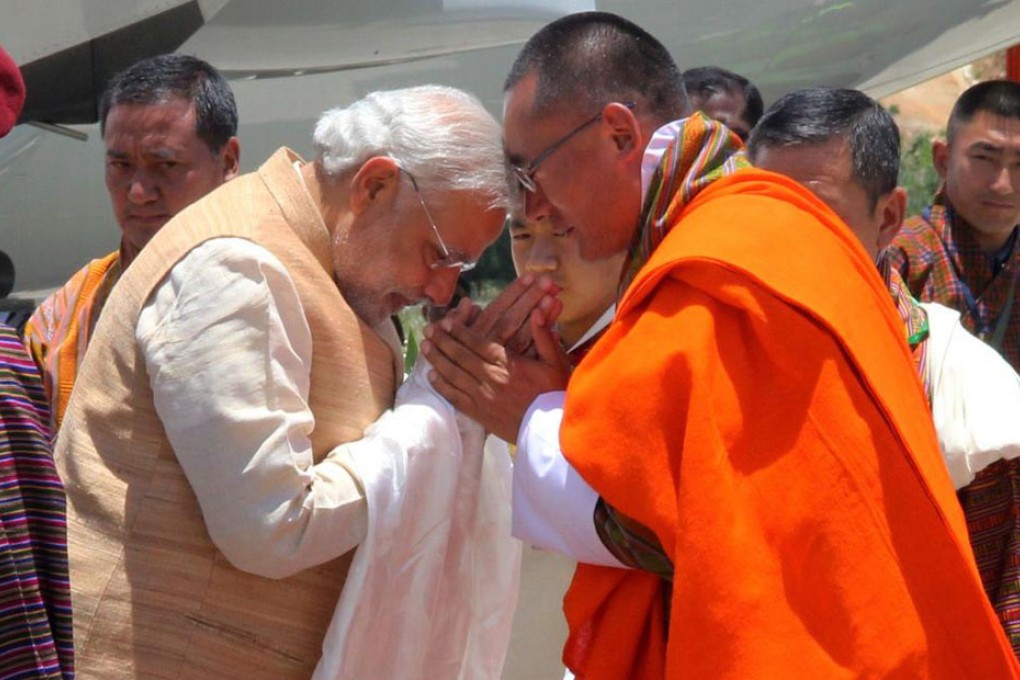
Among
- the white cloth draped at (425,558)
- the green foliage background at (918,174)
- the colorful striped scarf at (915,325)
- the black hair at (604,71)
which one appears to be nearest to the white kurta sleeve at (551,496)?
the white cloth draped at (425,558)

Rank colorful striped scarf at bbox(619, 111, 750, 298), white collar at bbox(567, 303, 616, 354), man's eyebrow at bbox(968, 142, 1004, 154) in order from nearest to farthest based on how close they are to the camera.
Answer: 1. colorful striped scarf at bbox(619, 111, 750, 298)
2. white collar at bbox(567, 303, 616, 354)
3. man's eyebrow at bbox(968, 142, 1004, 154)

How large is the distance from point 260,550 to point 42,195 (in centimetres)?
485

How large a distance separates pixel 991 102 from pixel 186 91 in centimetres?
275

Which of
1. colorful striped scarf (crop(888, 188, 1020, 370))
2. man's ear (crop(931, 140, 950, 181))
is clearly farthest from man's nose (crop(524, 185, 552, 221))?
man's ear (crop(931, 140, 950, 181))

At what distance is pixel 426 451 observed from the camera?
2.21 m

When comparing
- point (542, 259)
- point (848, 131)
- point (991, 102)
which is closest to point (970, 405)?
point (848, 131)

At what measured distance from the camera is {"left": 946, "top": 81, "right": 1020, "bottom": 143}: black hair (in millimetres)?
4840

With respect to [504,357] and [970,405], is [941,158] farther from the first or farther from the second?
[504,357]

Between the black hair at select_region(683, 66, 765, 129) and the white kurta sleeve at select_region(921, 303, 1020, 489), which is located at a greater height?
the white kurta sleeve at select_region(921, 303, 1020, 489)

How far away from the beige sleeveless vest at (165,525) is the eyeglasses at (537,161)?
1.14ft

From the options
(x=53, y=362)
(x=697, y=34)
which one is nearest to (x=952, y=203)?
(x=697, y=34)

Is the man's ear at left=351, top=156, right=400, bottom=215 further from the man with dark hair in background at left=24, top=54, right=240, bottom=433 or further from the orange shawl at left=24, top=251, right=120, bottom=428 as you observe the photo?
the man with dark hair in background at left=24, top=54, right=240, bottom=433

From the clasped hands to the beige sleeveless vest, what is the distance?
163 millimetres

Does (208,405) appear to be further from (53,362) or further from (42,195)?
(42,195)
